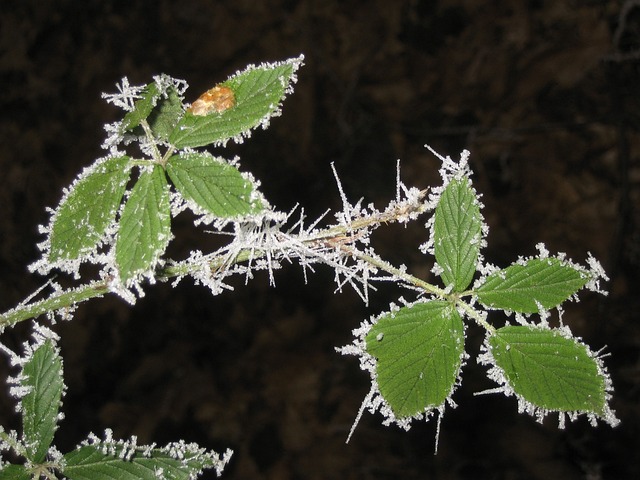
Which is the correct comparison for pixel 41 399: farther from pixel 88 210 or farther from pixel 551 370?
pixel 551 370

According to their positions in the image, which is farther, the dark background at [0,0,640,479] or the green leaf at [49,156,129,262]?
the dark background at [0,0,640,479]

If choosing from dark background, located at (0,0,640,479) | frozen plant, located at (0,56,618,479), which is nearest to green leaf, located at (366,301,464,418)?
frozen plant, located at (0,56,618,479)

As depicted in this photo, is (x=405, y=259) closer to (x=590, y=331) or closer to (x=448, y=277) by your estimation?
(x=590, y=331)

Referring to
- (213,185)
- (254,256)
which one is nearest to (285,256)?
(254,256)

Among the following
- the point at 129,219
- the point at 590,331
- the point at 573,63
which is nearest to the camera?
the point at 129,219

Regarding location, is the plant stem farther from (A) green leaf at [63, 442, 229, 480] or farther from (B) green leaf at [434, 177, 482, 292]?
(A) green leaf at [63, 442, 229, 480]

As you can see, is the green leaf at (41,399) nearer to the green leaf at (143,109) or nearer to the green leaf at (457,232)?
the green leaf at (143,109)

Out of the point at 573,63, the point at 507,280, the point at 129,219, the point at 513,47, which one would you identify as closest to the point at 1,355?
the point at 129,219
